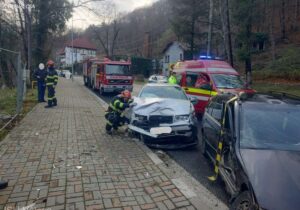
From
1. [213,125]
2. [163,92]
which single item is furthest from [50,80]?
[213,125]

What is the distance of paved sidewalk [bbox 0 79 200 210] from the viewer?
4.47 m

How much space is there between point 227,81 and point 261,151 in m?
8.21

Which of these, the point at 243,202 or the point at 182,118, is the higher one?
the point at 182,118

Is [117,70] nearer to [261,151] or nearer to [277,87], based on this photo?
[277,87]

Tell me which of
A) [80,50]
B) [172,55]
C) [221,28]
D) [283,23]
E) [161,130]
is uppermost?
[80,50]

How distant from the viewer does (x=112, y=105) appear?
8852 millimetres

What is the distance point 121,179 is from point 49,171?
1292 millimetres

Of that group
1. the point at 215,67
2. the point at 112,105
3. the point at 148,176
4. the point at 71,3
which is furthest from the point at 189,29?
the point at 148,176

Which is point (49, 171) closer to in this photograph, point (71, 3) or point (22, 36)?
point (71, 3)

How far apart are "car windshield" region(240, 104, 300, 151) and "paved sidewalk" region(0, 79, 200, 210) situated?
4.20ft

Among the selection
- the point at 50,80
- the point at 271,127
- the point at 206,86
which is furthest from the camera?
the point at 50,80

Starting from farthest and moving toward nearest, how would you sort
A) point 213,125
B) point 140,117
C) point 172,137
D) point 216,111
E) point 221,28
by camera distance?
point 221,28 → point 140,117 → point 172,137 → point 216,111 → point 213,125

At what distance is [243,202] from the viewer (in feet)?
12.2

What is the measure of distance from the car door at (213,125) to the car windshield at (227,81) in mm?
4931
